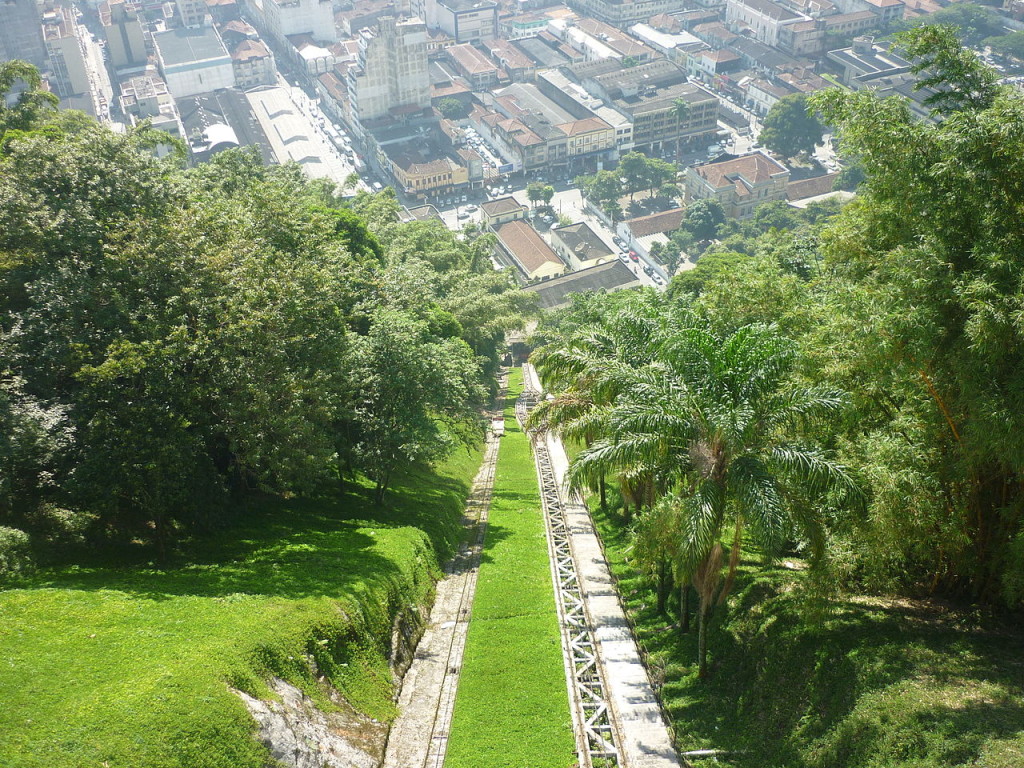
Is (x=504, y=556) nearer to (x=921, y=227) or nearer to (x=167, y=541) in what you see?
(x=167, y=541)

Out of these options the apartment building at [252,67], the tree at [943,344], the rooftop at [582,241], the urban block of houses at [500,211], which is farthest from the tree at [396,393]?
the apartment building at [252,67]

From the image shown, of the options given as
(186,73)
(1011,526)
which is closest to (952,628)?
(1011,526)

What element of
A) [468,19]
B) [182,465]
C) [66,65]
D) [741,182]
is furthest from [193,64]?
[182,465]

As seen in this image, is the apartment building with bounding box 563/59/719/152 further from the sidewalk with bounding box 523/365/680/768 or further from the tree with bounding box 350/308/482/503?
the sidewalk with bounding box 523/365/680/768

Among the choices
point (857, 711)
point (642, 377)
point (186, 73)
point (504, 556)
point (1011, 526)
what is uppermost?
point (186, 73)

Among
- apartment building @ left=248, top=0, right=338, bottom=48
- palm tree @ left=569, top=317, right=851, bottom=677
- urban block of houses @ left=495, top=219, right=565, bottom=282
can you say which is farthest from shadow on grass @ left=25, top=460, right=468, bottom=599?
apartment building @ left=248, top=0, right=338, bottom=48
